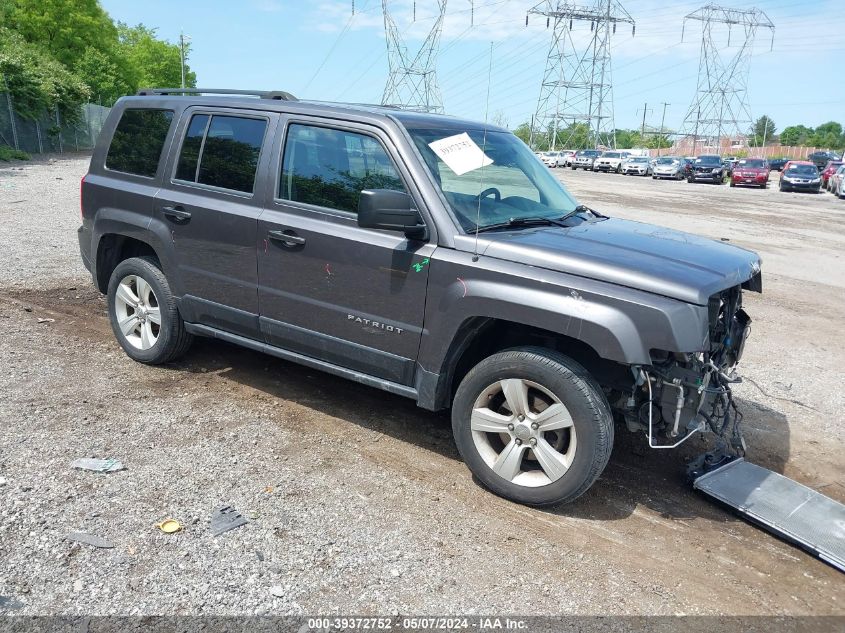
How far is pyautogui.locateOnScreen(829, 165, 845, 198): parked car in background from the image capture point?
32.0 m

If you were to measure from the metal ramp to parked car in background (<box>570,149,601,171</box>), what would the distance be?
53.9m

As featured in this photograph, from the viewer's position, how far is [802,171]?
1421 inches

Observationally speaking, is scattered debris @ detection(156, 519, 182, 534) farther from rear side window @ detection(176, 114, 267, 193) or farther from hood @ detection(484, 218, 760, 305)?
rear side window @ detection(176, 114, 267, 193)

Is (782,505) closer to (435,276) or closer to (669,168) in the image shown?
(435,276)

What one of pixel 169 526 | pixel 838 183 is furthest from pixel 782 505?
pixel 838 183

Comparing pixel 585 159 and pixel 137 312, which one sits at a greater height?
pixel 585 159

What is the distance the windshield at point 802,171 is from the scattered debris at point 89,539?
3957 centimetres

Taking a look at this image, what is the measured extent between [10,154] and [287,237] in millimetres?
26687

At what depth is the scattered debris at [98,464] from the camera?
13.0 ft

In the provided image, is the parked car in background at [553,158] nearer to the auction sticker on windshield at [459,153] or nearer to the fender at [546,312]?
the auction sticker on windshield at [459,153]

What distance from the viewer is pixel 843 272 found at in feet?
39.3

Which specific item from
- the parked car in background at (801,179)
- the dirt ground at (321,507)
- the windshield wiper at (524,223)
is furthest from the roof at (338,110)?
the parked car in background at (801,179)

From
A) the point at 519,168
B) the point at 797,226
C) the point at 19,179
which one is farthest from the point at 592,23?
the point at 519,168

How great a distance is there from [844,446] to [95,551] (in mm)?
4866
